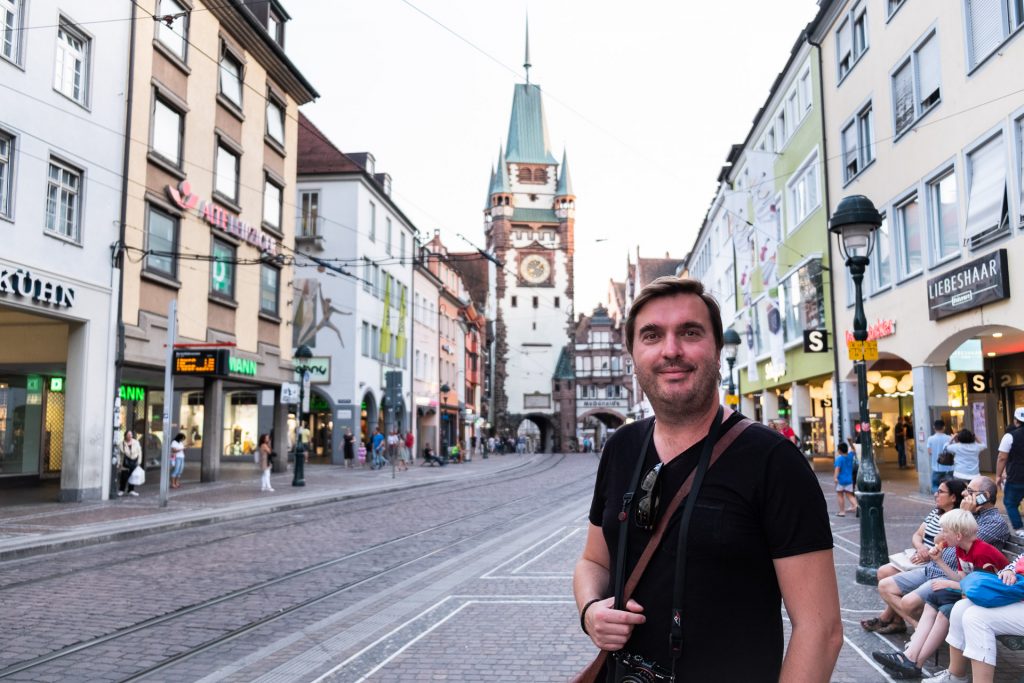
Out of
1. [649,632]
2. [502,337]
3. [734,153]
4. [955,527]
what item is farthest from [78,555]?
[502,337]

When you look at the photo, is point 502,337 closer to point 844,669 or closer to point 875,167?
point 875,167

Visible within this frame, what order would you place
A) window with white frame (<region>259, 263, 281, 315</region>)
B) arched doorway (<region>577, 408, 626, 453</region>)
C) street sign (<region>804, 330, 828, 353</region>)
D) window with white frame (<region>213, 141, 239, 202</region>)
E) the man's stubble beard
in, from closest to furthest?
the man's stubble beard < street sign (<region>804, 330, 828, 353</region>) < window with white frame (<region>213, 141, 239, 202</region>) < window with white frame (<region>259, 263, 281, 315</region>) < arched doorway (<region>577, 408, 626, 453</region>)

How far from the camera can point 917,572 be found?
255 inches

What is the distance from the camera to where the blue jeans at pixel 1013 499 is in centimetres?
1165

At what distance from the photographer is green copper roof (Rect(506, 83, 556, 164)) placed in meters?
90.2

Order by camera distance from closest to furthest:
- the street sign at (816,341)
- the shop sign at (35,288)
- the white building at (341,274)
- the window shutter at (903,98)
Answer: the shop sign at (35,288) < the window shutter at (903,98) < the street sign at (816,341) < the white building at (341,274)

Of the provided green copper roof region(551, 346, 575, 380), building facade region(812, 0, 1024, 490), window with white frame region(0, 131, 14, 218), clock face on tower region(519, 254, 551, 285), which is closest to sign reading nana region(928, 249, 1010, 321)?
building facade region(812, 0, 1024, 490)

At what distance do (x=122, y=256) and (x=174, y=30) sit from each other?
6821 millimetres

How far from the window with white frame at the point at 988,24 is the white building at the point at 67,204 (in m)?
17.9

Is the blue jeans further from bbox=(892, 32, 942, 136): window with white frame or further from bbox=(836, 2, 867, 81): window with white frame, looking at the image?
bbox=(836, 2, 867, 81): window with white frame

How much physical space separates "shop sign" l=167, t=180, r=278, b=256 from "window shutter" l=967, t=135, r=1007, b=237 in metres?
18.4

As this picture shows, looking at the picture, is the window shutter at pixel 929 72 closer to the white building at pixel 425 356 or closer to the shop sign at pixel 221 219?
the shop sign at pixel 221 219

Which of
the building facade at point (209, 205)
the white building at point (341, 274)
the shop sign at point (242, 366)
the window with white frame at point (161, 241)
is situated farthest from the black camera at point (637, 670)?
the white building at point (341, 274)

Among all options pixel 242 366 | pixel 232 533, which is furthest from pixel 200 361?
pixel 232 533
